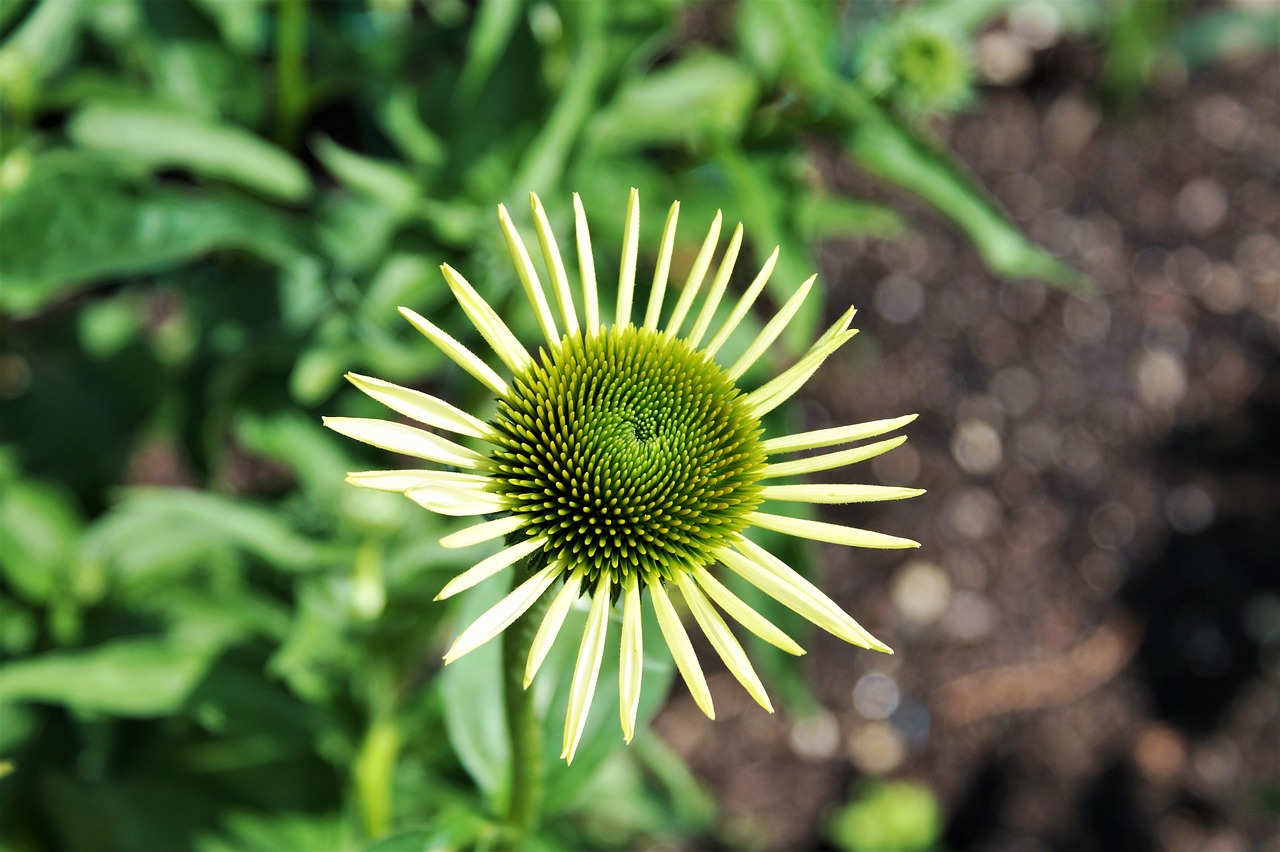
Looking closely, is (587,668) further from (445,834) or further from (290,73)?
(290,73)

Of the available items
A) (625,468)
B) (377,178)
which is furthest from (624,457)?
(377,178)

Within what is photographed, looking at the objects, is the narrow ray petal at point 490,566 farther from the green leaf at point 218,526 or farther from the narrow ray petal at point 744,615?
the green leaf at point 218,526

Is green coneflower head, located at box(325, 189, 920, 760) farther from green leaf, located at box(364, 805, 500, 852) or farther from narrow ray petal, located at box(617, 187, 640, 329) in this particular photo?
green leaf, located at box(364, 805, 500, 852)

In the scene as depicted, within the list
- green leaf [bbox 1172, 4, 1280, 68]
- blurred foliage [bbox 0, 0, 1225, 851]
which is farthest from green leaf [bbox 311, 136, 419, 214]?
green leaf [bbox 1172, 4, 1280, 68]

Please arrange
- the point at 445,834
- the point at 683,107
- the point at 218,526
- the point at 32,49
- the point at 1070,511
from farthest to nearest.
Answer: the point at 1070,511
the point at 683,107
the point at 32,49
the point at 218,526
the point at 445,834

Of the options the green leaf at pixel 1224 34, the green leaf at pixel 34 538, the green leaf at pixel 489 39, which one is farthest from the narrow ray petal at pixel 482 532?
the green leaf at pixel 1224 34
